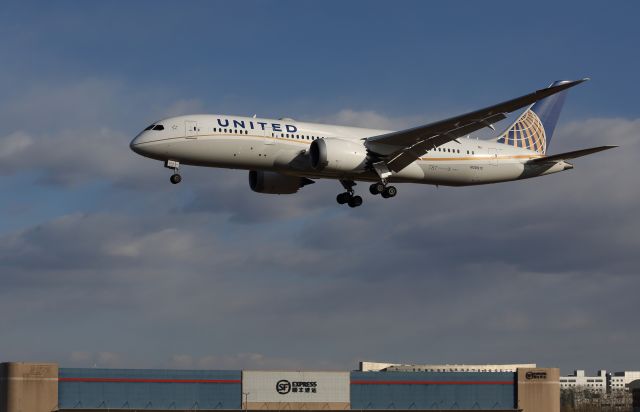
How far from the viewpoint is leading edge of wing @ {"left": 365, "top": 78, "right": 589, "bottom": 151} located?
6131 centimetres

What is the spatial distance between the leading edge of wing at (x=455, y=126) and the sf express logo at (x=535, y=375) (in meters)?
54.5

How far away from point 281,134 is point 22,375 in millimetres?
51988

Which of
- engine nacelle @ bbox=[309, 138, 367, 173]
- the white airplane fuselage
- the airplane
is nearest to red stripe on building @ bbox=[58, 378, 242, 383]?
the airplane

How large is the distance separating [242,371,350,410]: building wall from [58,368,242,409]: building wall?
1.66 meters

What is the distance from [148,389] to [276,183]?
45215 millimetres

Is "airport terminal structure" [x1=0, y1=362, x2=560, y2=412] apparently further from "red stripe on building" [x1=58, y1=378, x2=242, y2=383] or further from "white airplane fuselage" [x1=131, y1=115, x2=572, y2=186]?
"white airplane fuselage" [x1=131, y1=115, x2=572, y2=186]

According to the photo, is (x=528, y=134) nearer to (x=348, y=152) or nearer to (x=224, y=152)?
(x=348, y=152)

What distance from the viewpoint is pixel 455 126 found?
65312 millimetres

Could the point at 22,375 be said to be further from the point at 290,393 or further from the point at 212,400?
the point at 290,393

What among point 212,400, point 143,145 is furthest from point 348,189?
point 212,400

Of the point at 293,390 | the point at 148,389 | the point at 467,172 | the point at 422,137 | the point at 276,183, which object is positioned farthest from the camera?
the point at 293,390

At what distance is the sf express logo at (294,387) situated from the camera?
115 metres

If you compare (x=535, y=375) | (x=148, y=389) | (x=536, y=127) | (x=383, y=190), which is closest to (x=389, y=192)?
(x=383, y=190)

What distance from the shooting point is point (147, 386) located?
110 meters
